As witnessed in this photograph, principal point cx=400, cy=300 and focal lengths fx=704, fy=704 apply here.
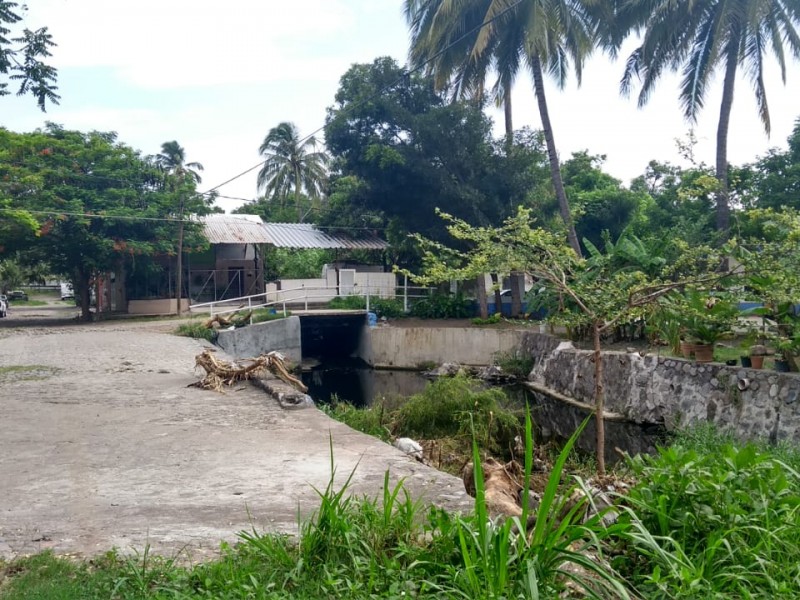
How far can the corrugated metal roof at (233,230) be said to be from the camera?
32.4m

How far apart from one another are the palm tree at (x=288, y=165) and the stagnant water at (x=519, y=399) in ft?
65.1

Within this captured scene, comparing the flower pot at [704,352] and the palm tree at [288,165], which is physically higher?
the palm tree at [288,165]

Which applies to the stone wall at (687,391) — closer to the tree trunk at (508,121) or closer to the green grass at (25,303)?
the tree trunk at (508,121)

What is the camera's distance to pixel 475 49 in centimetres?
2361

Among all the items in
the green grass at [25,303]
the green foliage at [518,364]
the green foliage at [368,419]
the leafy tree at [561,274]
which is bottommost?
the green foliage at [518,364]

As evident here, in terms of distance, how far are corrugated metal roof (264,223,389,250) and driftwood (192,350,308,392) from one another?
1828 centimetres

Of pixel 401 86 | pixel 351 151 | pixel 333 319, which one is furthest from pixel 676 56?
pixel 333 319

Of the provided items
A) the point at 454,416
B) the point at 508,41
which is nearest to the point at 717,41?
the point at 508,41

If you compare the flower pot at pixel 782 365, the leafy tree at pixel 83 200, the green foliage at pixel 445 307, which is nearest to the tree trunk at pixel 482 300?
the green foliage at pixel 445 307

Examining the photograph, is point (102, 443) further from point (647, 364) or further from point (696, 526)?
point (647, 364)

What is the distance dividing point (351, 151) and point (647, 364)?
637 inches

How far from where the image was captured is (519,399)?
18.8 meters

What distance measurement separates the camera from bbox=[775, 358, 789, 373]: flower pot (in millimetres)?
11374

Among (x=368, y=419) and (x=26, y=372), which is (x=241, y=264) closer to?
(x=26, y=372)
